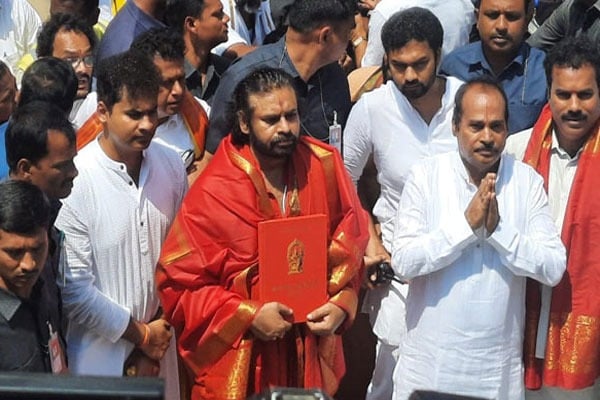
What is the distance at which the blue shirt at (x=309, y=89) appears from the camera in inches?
183

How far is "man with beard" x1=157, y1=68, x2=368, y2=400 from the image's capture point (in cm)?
390

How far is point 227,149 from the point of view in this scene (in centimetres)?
407

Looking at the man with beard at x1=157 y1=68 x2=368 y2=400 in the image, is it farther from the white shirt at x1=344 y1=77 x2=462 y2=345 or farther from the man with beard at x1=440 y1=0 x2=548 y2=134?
the man with beard at x1=440 y1=0 x2=548 y2=134

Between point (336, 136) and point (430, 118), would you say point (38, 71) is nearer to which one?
point (336, 136)

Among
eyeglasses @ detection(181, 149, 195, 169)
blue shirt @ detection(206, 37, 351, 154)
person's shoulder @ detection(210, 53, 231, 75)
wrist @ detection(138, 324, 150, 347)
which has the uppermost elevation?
person's shoulder @ detection(210, 53, 231, 75)

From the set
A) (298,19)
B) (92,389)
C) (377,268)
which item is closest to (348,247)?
(377,268)

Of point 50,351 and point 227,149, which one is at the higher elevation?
point 227,149

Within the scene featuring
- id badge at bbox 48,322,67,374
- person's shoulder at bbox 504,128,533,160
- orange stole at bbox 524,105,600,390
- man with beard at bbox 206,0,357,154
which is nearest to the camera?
id badge at bbox 48,322,67,374

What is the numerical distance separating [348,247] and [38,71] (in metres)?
1.48

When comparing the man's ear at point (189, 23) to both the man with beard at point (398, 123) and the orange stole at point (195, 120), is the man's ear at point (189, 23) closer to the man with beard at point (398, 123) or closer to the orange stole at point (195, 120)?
the orange stole at point (195, 120)

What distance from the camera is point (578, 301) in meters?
4.19

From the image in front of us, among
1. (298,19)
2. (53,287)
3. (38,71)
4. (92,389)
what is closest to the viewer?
(92,389)

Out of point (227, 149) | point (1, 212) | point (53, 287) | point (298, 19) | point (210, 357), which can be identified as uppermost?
point (298, 19)

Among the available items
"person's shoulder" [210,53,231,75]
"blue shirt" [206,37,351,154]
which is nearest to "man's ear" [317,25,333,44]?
"blue shirt" [206,37,351,154]
